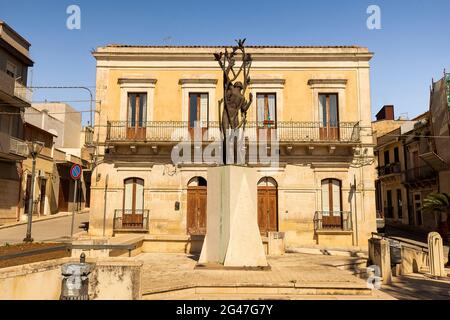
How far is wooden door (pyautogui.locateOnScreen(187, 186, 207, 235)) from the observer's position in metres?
19.5

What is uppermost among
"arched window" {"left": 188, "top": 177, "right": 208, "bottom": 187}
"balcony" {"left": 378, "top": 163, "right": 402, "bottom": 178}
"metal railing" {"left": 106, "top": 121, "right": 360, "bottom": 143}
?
"metal railing" {"left": 106, "top": 121, "right": 360, "bottom": 143}

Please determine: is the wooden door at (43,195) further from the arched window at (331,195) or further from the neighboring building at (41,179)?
the arched window at (331,195)

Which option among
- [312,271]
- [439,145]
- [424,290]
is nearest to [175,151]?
[312,271]

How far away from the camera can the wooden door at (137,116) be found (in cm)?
2003

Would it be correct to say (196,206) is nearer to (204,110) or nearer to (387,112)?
(204,110)

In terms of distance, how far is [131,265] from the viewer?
639cm

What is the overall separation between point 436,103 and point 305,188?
13079mm

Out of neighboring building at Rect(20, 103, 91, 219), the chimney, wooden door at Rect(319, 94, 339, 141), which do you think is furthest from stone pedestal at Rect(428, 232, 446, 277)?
the chimney

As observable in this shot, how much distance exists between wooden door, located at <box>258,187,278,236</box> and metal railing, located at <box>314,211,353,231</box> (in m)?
2.18

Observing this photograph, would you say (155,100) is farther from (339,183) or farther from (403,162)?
(403,162)

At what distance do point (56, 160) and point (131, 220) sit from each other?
562 inches

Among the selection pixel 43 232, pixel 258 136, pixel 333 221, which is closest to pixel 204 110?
pixel 258 136

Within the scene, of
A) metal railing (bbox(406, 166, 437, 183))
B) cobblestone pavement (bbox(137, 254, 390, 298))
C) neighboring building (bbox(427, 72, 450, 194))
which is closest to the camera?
cobblestone pavement (bbox(137, 254, 390, 298))

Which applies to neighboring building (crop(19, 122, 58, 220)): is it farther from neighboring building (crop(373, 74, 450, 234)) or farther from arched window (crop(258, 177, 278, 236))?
neighboring building (crop(373, 74, 450, 234))
